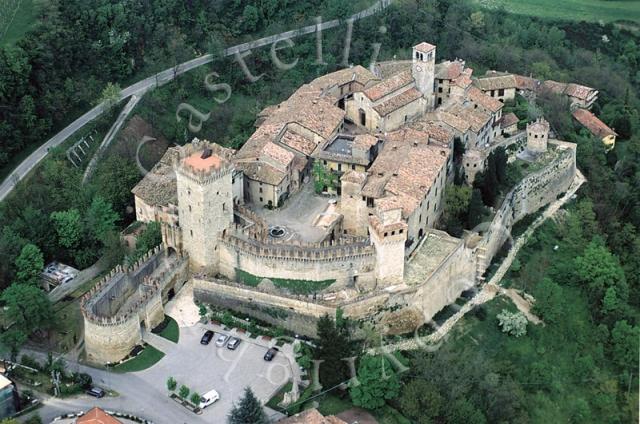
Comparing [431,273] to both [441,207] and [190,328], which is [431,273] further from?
[190,328]

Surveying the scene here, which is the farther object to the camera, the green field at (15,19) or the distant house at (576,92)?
the distant house at (576,92)

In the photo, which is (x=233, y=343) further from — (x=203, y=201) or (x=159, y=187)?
(x=159, y=187)

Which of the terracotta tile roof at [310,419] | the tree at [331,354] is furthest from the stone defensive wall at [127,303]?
the terracotta tile roof at [310,419]

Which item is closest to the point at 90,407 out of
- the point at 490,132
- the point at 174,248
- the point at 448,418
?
the point at 174,248

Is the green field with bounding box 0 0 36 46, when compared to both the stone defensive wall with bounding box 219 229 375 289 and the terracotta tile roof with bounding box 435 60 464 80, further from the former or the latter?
the terracotta tile roof with bounding box 435 60 464 80

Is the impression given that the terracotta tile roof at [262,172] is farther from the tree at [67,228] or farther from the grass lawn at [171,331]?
the tree at [67,228]

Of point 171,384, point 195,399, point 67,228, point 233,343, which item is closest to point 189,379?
point 171,384
